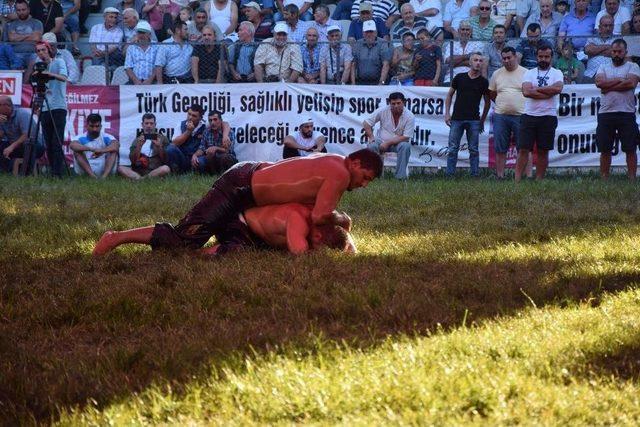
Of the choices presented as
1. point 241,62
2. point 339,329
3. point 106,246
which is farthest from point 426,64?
point 339,329

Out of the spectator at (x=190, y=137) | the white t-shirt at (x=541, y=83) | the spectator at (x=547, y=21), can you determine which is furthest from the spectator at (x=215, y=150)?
the spectator at (x=547, y=21)

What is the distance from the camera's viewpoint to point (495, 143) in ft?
53.8

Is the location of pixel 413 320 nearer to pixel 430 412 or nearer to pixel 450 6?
pixel 430 412

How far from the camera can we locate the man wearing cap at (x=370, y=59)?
17812 mm

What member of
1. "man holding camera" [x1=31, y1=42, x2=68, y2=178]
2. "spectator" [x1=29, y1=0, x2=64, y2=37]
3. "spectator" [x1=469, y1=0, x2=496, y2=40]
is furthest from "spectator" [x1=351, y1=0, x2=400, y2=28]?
"spectator" [x1=29, y1=0, x2=64, y2=37]

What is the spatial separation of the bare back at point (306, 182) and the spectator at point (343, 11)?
1181 cm

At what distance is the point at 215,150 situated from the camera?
1736 cm

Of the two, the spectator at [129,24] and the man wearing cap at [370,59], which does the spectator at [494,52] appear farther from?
the spectator at [129,24]

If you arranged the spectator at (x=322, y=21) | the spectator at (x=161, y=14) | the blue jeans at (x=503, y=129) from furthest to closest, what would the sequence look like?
1. the spectator at (x=161, y=14)
2. the spectator at (x=322, y=21)
3. the blue jeans at (x=503, y=129)

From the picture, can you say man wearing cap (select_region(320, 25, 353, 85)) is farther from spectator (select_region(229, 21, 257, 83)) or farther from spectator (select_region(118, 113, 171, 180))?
spectator (select_region(118, 113, 171, 180))

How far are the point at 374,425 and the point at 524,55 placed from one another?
45.8 ft

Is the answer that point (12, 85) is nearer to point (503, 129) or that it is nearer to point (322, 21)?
point (322, 21)

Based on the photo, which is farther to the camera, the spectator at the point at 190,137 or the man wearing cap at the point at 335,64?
the man wearing cap at the point at 335,64

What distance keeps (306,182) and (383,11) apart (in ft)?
38.2
